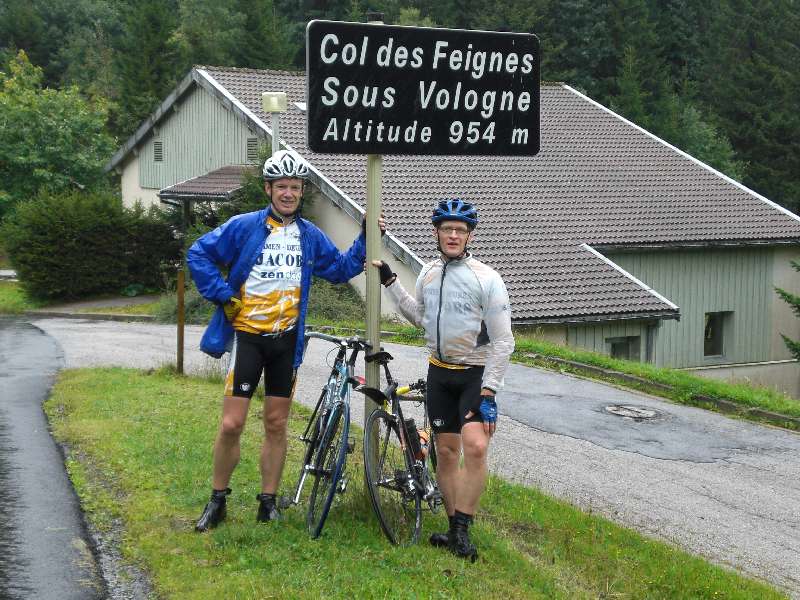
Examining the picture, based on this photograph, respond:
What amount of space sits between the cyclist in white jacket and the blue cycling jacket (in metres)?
0.40

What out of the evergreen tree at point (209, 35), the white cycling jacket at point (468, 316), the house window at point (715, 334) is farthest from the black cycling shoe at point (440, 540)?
the evergreen tree at point (209, 35)

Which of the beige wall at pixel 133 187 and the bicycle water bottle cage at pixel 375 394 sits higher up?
the beige wall at pixel 133 187

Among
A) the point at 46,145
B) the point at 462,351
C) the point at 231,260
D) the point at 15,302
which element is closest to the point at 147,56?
the point at 46,145

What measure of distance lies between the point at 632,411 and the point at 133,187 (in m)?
30.7

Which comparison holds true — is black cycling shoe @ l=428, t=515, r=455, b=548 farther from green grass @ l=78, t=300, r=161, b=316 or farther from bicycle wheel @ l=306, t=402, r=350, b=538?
green grass @ l=78, t=300, r=161, b=316

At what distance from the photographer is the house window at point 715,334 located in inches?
1153

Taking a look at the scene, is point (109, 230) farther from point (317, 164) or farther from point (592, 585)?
point (592, 585)

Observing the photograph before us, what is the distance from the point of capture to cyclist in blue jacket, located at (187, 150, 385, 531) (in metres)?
6.10

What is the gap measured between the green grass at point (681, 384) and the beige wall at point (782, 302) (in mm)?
14579

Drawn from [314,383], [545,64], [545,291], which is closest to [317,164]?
[545,291]

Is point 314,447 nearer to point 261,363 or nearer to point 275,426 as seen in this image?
point 275,426

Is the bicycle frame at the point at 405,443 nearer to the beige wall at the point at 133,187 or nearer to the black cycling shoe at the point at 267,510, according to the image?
the black cycling shoe at the point at 267,510

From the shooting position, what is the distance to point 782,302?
30.4 metres

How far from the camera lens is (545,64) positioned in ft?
191
